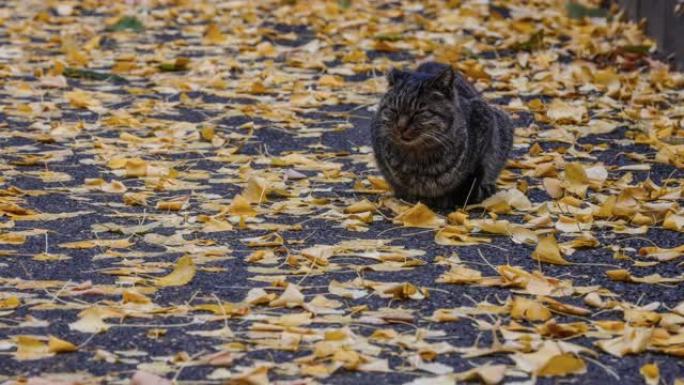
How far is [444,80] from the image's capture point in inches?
217

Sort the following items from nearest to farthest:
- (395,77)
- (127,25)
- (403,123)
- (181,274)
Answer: (181,274), (403,123), (395,77), (127,25)

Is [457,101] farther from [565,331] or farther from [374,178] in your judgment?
[565,331]

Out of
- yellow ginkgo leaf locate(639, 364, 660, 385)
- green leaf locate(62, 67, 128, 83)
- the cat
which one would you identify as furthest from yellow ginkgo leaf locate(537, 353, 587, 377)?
green leaf locate(62, 67, 128, 83)

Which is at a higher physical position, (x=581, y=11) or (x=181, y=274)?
(x=181, y=274)

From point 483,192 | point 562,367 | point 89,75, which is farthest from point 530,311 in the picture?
point 89,75

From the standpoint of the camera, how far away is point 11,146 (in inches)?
260

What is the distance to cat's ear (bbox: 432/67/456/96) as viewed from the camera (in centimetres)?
548

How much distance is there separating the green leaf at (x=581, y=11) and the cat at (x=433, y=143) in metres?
5.06

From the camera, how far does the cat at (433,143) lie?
5.50 meters

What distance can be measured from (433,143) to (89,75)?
3667 millimetres

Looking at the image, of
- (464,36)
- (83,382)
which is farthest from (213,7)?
(83,382)

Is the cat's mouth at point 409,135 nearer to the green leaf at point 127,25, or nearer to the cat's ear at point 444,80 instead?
the cat's ear at point 444,80

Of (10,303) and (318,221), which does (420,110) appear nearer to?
(318,221)

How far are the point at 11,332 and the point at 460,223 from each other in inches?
81.2
